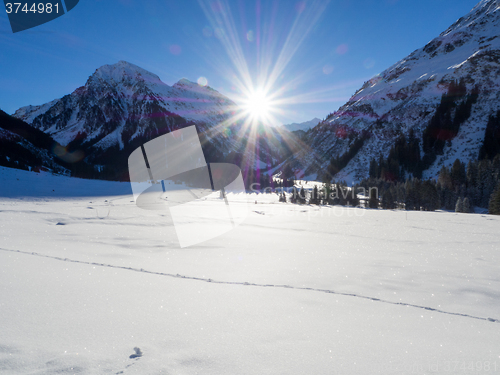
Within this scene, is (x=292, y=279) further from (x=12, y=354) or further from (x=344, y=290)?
(x=12, y=354)

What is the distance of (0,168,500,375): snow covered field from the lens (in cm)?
203

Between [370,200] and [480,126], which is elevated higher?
[480,126]

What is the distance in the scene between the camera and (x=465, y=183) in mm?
75125

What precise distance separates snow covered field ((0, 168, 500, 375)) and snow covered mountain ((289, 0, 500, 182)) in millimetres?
129003

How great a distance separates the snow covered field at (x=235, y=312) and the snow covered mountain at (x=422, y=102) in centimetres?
12900

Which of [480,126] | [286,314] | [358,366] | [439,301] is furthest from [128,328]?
[480,126]

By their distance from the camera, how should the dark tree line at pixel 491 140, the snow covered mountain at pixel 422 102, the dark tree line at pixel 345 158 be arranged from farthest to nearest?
the dark tree line at pixel 345 158, the snow covered mountain at pixel 422 102, the dark tree line at pixel 491 140

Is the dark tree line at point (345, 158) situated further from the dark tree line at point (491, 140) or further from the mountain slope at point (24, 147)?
the mountain slope at point (24, 147)

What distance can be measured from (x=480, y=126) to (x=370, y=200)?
3678 inches

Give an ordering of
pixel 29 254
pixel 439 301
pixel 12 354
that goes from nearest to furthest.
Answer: pixel 12 354 → pixel 439 301 → pixel 29 254

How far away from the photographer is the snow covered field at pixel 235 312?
2.03 metres

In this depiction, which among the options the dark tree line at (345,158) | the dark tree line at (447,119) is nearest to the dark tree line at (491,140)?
the dark tree line at (447,119)

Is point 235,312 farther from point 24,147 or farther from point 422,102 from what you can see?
point 422,102

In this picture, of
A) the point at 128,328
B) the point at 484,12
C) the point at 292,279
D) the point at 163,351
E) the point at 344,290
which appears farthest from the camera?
the point at 484,12
